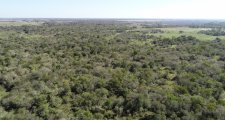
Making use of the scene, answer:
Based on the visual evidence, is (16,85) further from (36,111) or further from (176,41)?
(176,41)

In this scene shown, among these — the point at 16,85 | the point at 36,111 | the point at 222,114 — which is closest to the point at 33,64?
the point at 16,85

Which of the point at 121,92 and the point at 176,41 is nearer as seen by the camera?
the point at 121,92

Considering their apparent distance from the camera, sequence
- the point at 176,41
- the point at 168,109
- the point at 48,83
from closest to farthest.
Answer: the point at 168,109 < the point at 48,83 < the point at 176,41

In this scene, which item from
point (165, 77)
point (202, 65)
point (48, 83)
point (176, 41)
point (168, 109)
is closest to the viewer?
point (168, 109)

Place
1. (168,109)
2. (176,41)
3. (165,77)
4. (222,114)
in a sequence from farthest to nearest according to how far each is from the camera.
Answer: (176,41)
(165,77)
(168,109)
(222,114)

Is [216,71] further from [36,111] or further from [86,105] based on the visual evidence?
[36,111]

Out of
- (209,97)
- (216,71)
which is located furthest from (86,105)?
(216,71)

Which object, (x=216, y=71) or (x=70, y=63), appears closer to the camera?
(x=216, y=71)

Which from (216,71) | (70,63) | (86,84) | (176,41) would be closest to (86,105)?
(86,84)

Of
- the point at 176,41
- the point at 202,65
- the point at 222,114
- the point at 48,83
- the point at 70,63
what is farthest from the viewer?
the point at 176,41
